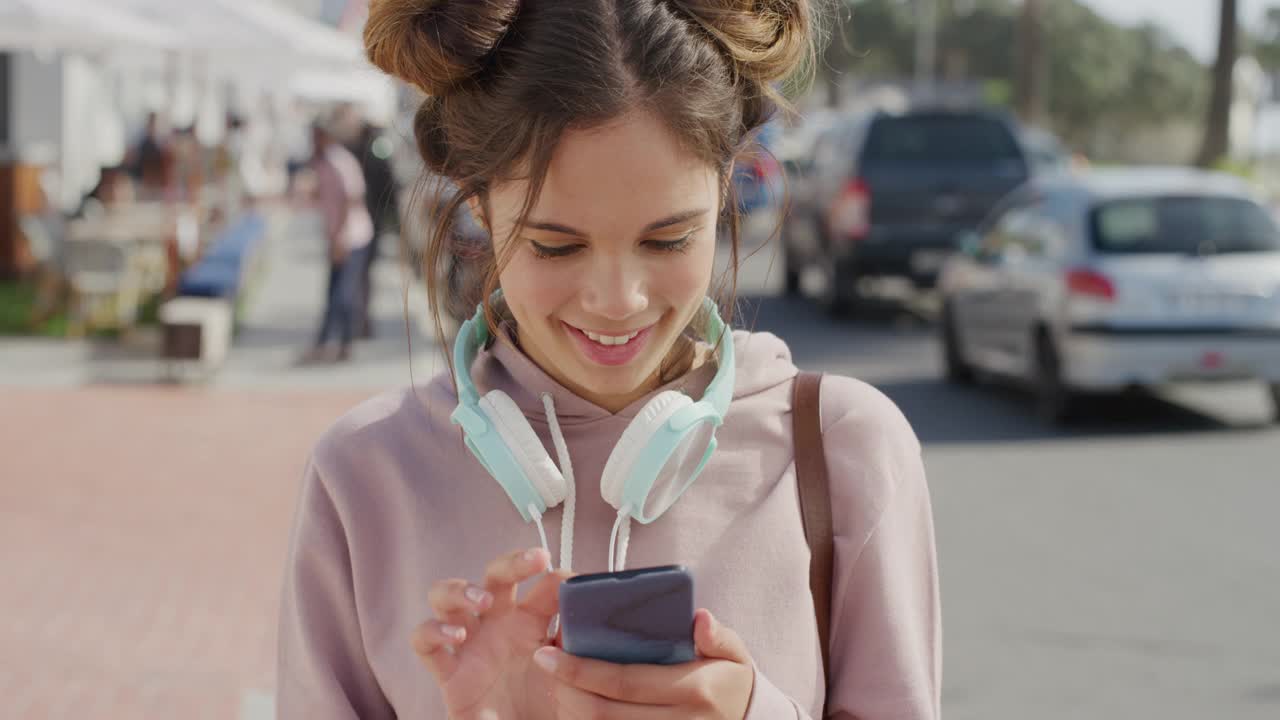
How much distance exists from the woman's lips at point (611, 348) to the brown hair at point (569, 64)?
0.39 feet

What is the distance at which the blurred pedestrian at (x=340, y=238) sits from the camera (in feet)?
50.1

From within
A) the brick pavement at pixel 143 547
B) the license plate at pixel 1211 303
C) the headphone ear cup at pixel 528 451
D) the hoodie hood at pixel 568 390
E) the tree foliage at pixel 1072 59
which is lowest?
the tree foliage at pixel 1072 59

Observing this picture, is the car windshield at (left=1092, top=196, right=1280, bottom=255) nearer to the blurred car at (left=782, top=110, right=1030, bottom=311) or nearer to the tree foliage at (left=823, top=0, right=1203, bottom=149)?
the blurred car at (left=782, top=110, right=1030, bottom=311)

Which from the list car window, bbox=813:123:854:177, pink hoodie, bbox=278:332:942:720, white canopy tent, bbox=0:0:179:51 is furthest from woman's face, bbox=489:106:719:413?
car window, bbox=813:123:854:177

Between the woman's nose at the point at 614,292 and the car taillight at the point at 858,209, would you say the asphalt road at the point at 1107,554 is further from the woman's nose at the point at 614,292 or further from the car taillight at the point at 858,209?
the car taillight at the point at 858,209

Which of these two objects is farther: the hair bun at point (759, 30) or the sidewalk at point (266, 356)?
the sidewalk at point (266, 356)

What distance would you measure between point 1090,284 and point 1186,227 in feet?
2.51

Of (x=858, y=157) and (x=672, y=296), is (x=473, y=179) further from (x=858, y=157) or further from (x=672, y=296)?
(x=858, y=157)

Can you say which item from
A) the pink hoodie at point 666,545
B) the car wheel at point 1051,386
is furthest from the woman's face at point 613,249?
the car wheel at point 1051,386

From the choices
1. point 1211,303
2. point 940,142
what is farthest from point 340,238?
point 1211,303

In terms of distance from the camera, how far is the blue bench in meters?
15.4

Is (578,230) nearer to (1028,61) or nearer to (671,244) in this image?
(671,244)

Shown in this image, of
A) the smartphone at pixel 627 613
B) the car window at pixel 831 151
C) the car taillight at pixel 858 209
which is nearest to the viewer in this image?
the smartphone at pixel 627 613

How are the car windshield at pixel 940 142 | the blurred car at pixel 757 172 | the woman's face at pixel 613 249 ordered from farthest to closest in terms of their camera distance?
1. the car windshield at pixel 940 142
2. the blurred car at pixel 757 172
3. the woman's face at pixel 613 249
